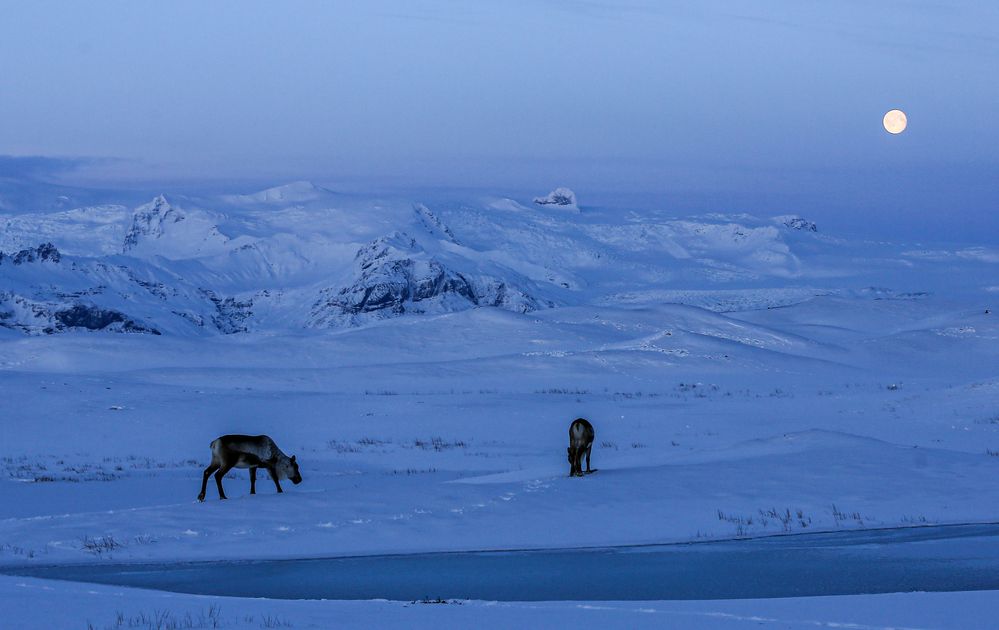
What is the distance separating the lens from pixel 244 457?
17531 millimetres

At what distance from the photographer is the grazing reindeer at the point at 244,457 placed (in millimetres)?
17188

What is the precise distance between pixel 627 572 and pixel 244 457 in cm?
641

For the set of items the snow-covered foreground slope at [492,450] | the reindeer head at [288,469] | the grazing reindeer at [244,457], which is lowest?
the snow-covered foreground slope at [492,450]

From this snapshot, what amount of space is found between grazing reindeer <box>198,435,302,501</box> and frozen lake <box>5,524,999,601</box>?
266cm

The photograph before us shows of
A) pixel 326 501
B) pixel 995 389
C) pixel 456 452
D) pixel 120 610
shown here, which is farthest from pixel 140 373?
pixel 120 610

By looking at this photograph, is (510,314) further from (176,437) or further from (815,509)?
(815,509)

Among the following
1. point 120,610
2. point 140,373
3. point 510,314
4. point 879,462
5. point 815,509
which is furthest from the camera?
point 510,314

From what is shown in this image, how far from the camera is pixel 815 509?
Result: 680 inches

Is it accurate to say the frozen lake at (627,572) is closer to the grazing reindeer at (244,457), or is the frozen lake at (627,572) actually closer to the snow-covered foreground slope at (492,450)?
the snow-covered foreground slope at (492,450)

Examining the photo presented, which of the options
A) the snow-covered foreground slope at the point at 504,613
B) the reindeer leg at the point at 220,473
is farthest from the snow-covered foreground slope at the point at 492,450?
the reindeer leg at the point at 220,473

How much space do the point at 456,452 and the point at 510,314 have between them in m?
52.5

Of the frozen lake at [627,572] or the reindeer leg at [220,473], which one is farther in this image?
the reindeer leg at [220,473]

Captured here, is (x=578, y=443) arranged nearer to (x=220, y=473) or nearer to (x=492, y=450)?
(x=220, y=473)

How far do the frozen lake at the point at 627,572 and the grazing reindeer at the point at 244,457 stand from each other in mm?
2656
